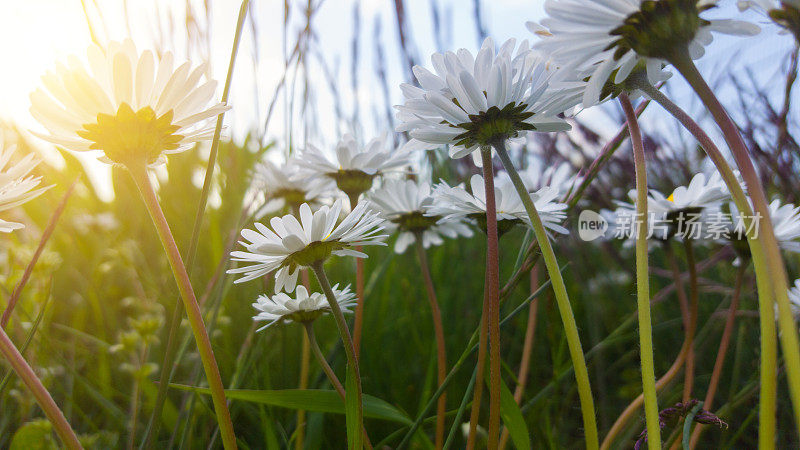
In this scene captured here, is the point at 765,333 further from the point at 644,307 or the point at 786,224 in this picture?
the point at 786,224

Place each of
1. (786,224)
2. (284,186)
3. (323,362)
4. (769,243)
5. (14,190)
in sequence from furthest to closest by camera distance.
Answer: (284,186)
(786,224)
(323,362)
(14,190)
(769,243)

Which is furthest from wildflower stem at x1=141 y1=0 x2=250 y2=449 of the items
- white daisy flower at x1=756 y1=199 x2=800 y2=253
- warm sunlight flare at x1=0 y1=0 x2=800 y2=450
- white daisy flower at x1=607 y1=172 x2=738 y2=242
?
white daisy flower at x1=756 y1=199 x2=800 y2=253

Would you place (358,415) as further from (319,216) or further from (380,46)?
(380,46)

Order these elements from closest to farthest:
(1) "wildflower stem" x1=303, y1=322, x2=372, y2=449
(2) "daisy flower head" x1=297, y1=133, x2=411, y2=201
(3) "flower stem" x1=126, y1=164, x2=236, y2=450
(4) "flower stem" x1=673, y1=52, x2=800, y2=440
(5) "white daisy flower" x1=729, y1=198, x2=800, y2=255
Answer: (4) "flower stem" x1=673, y1=52, x2=800, y2=440 < (3) "flower stem" x1=126, y1=164, x2=236, y2=450 < (1) "wildflower stem" x1=303, y1=322, x2=372, y2=449 < (5) "white daisy flower" x1=729, y1=198, x2=800, y2=255 < (2) "daisy flower head" x1=297, y1=133, x2=411, y2=201

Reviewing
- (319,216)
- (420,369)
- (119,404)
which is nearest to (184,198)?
(119,404)

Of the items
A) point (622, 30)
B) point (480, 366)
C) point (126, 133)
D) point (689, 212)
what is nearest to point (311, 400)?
point (480, 366)

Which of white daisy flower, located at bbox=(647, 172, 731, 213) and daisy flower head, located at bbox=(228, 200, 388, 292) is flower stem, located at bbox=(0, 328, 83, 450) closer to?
daisy flower head, located at bbox=(228, 200, 388, 292)
